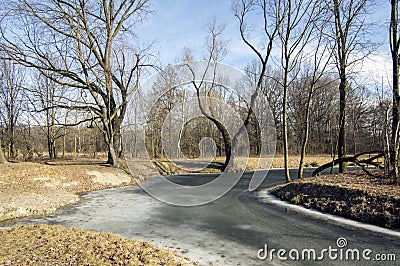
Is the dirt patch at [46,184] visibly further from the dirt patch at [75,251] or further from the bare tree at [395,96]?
the bare tree at [395,96]

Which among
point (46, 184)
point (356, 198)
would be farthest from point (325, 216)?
point (46, 184)

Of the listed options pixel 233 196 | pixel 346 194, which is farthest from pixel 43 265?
pixel 233 196

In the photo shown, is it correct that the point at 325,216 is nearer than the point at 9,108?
Yes

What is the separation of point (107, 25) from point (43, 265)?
16140mm

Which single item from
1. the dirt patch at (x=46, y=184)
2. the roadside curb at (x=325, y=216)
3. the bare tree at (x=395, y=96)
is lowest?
the roadside curb at (x=325, y=216)

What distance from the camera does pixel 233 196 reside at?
37.7 ft

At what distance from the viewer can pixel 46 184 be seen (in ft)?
39.9

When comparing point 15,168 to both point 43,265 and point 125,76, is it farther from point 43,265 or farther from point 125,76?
point 43,265

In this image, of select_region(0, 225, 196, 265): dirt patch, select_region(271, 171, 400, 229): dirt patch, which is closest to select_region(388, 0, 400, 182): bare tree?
select_region(271, 171, 400, 229): dirt patch

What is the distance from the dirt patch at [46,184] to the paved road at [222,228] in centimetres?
93

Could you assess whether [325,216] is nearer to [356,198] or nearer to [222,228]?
[356,198]

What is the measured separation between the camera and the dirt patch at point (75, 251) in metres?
4.02

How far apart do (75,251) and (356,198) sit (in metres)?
6.85

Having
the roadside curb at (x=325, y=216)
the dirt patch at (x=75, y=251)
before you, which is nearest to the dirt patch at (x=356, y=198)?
the roadside curb at (x=325, y=216)
